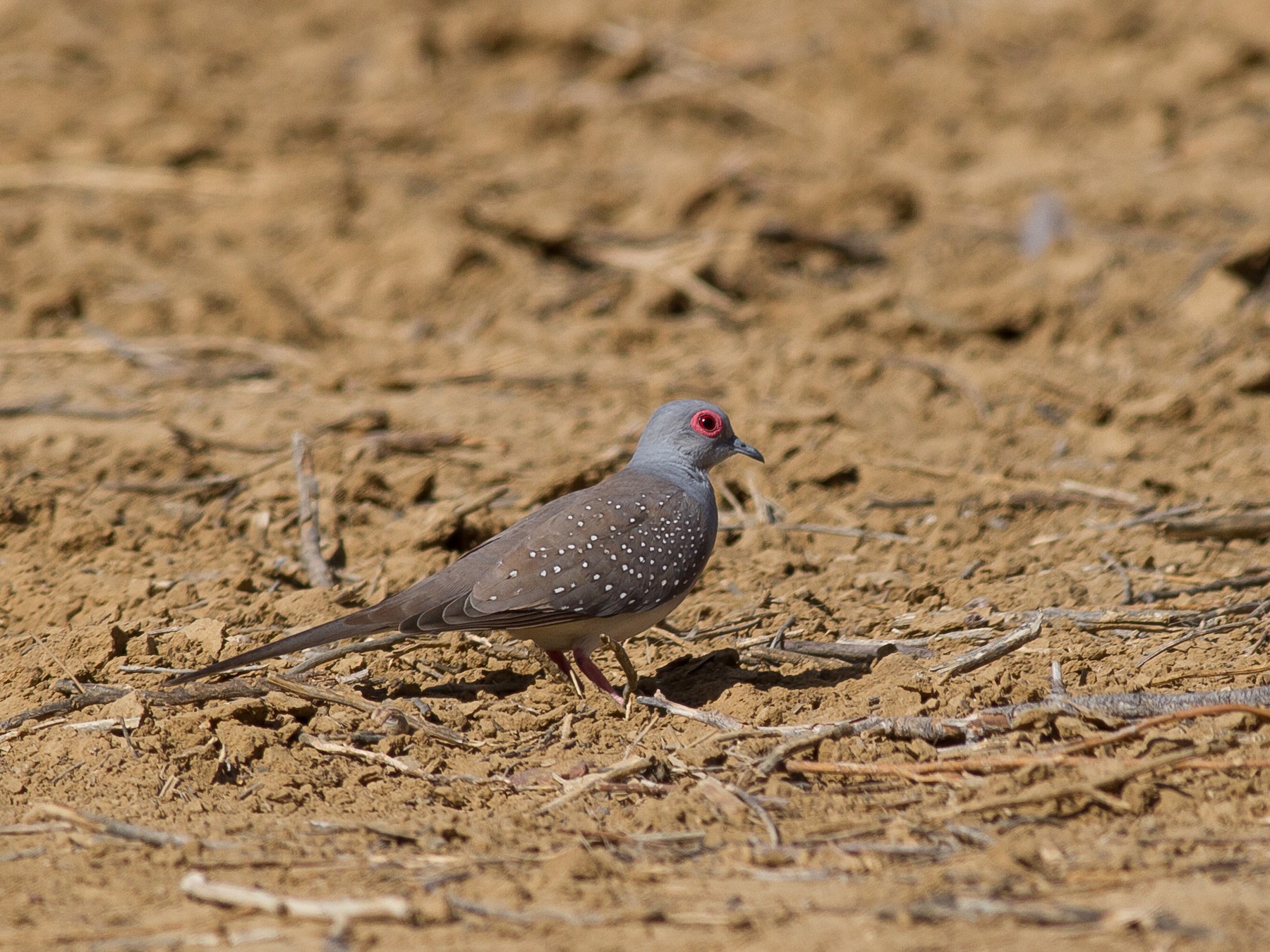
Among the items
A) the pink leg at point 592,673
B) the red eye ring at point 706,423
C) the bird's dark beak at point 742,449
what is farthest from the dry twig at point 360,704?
the bird's dark beak at point 742,449

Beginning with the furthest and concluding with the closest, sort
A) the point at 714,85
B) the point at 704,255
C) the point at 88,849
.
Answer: the point at 714,85
the point at 704,255
the point at 88,849

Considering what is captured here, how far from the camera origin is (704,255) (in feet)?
32.8

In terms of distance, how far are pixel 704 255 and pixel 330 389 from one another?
2.99 m

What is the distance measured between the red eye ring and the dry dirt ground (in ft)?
2.31

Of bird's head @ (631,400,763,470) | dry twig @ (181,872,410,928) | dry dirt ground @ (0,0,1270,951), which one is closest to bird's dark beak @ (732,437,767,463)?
bird's head @ (631,400,763,470)

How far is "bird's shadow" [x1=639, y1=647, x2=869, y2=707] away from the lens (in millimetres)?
5141

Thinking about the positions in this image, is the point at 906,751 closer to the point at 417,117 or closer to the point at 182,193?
the point at 182,193

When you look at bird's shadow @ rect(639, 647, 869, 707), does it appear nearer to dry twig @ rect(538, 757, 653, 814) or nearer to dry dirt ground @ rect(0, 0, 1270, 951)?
dry dirt ground @ rect(0, 0, 1270, 951)

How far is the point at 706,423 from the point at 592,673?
4.05ft

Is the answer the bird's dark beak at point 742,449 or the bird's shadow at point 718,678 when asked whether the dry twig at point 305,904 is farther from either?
the bird's dark beak at point 742,449

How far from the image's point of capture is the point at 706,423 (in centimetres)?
590

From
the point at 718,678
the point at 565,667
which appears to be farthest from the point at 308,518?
the point at 718,678

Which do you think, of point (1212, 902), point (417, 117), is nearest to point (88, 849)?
point (1212, 902)

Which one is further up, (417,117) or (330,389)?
(417,117)
